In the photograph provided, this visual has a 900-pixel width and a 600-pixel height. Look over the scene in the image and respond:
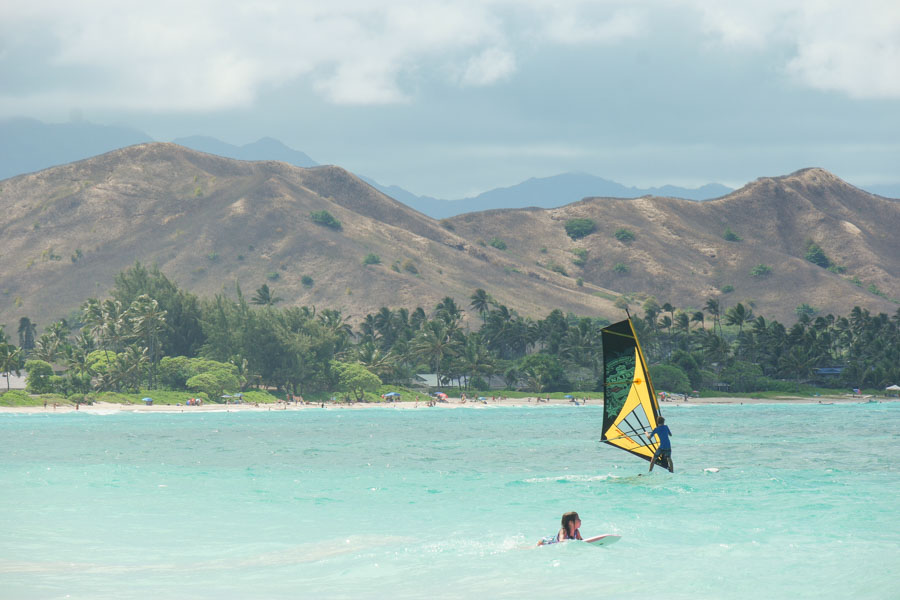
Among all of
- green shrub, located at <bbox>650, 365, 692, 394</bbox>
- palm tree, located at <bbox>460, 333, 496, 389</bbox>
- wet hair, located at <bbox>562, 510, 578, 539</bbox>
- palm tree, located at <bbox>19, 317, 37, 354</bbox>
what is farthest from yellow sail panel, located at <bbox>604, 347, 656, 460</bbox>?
palm tree, located at <bbox>19, 317, 37, 354</bbox>

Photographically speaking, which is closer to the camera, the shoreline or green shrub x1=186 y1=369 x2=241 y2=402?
the shoreline

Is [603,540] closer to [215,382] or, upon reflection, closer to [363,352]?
[215,382]

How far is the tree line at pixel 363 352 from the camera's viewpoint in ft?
429

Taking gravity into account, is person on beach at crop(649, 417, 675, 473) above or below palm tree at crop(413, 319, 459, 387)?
below

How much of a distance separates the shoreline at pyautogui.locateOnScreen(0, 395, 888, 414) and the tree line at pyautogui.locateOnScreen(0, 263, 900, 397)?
12.4 ft

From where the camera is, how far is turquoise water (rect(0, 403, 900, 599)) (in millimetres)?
22234

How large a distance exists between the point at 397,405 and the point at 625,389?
104962mm

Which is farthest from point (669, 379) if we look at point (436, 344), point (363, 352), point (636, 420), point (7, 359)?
point (636, 420)

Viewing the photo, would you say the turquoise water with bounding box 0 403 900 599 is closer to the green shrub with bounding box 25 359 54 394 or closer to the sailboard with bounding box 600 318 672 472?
the sailboard with bounding box 600 318 672 472

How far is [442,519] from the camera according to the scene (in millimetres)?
32750

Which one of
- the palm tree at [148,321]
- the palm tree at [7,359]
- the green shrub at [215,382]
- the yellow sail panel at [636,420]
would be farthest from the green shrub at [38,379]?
the yellow sail panel at [636,420]

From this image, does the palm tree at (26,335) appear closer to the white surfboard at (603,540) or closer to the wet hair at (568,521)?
the white surfboard at (603,540)

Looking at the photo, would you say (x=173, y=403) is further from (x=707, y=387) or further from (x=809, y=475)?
(x=809, y=475)

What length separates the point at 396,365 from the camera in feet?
482
